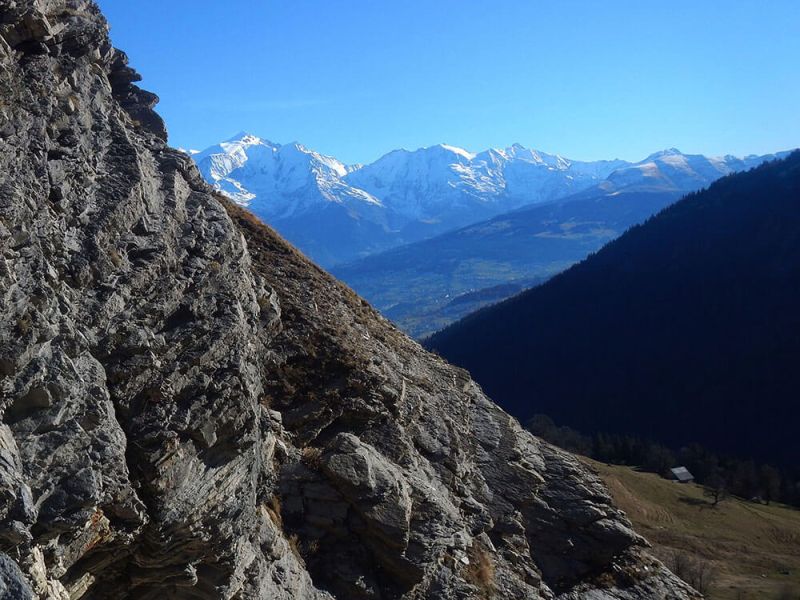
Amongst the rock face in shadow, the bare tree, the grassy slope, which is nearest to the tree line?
the bare tree

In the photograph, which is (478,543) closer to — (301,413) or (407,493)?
(407,493)

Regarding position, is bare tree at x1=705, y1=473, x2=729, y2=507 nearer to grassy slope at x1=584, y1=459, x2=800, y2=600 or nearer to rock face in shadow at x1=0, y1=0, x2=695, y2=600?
grassy slope at x1=584, y1=459, x2=800, y2=600

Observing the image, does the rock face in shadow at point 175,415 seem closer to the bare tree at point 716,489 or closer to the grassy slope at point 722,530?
the grassy slope at point 722,530

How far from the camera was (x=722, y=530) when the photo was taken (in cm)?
8669

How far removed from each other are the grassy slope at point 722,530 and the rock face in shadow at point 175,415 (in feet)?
152

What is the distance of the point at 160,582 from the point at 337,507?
7.01 m

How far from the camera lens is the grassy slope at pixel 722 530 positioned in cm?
6581

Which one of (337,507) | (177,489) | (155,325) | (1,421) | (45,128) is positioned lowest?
A: (337,507)

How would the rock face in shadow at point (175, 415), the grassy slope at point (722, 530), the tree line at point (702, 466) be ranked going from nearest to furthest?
1. the rock face in shadow at point (175, 415)
2. the grassy slope at point (722, 530)
3. the tree line at point (702, 466)

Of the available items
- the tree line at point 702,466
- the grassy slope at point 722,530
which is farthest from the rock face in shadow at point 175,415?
the tree line at point 702,466

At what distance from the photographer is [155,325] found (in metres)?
16.6

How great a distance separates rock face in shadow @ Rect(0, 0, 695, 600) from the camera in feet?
41.3

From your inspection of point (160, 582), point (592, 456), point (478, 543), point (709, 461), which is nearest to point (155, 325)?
point (160, 582)

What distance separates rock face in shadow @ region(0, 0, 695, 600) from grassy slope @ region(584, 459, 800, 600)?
46.4 metres
